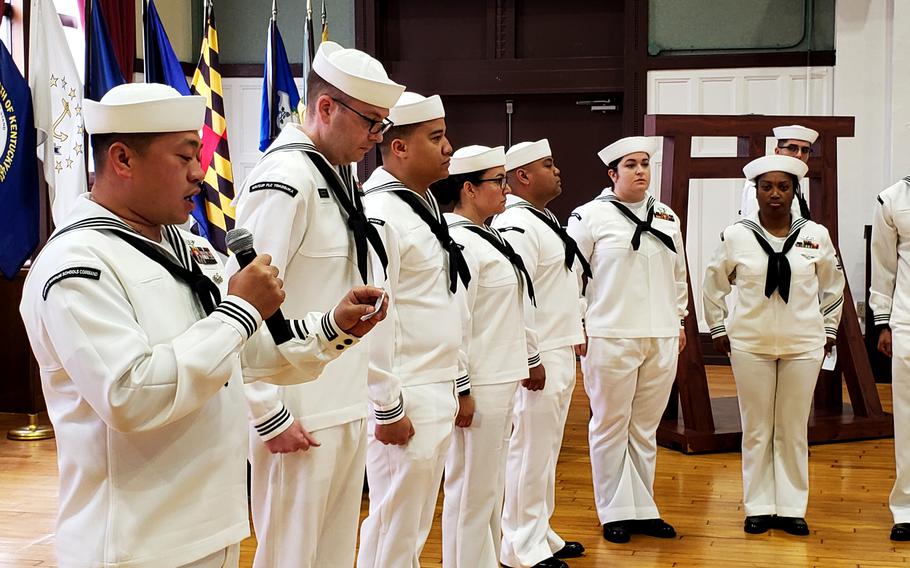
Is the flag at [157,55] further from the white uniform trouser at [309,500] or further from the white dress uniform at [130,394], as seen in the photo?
the white dress uniform at [130,394]

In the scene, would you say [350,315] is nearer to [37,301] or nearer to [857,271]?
[37,301]

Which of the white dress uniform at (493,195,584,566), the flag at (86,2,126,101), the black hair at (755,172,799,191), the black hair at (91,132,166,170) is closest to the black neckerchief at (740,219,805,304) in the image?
the black hair at (755,172,799,191)

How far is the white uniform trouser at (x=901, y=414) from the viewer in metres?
4.15

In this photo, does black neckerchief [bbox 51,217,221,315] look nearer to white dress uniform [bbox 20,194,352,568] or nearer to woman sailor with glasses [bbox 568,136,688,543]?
white dress uniform [bbox 20,194,352,568]

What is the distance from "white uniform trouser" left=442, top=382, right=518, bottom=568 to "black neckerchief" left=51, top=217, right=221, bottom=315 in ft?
5.55

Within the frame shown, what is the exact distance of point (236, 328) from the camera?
1.62 metres

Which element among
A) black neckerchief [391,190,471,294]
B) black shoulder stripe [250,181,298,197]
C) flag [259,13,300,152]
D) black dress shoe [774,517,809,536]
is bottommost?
black dress shoe [774,517,809,536]

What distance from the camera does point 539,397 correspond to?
153 inches

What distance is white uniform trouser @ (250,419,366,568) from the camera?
2.30 m

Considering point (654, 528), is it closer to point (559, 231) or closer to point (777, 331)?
point (777, 331)

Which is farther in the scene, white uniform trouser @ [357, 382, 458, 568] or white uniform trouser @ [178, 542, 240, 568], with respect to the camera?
white uniform trouser @ [357, 382, 458, 568]

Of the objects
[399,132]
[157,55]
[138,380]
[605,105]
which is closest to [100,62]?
[157,55]

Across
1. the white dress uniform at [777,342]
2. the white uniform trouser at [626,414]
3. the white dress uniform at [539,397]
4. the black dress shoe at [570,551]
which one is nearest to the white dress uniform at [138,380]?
the white dress uniform at [539,397]

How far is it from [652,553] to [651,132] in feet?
7.70
